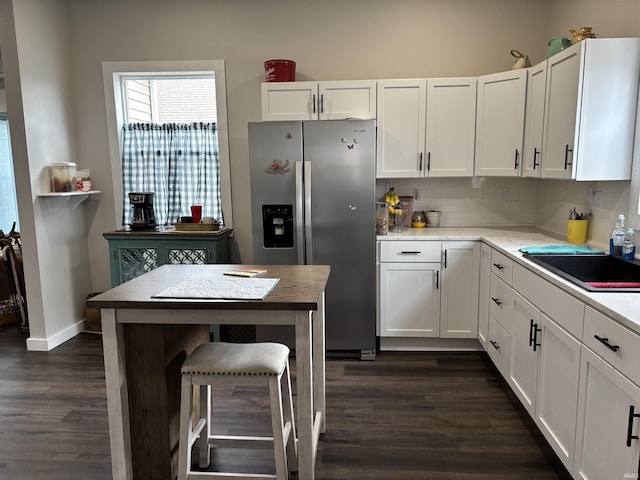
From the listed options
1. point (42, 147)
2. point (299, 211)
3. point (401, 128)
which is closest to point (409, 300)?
point (299, 211)

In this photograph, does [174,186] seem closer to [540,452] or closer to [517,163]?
[517,163]

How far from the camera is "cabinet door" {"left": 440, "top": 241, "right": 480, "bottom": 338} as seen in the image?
354cm

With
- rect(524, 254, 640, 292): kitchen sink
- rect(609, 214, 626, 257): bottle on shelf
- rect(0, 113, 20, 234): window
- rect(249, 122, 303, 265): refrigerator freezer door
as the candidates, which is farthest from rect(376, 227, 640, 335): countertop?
rect(0, 113, 20, 234): window

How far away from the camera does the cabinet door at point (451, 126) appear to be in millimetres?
3666

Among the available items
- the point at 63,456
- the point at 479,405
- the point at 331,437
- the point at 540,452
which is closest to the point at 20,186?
the point at 63,456

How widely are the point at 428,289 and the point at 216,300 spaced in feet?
6.97

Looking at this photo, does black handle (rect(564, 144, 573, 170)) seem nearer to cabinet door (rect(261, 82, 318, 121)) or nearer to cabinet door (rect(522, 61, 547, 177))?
cabinet door (rect(522, 61, 547, 177))

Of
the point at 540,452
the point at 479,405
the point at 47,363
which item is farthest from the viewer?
the point at 47,363

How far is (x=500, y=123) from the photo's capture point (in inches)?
140

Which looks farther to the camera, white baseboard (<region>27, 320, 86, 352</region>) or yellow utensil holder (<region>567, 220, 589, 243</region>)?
white baseboard (<region>27, 320, 86, 352</region>)

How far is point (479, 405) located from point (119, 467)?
1974mm

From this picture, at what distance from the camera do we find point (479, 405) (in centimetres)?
289

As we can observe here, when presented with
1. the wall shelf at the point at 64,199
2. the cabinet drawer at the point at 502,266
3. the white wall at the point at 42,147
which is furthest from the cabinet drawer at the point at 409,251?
the white wall at the point at 42,147

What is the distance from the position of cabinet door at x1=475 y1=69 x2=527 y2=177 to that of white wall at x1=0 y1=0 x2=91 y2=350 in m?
3.36
